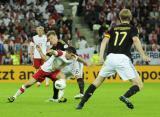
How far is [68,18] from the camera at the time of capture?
3362cm

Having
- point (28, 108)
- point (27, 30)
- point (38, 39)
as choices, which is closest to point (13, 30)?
point (27, 30)

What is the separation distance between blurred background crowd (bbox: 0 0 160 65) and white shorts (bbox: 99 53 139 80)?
616 inches

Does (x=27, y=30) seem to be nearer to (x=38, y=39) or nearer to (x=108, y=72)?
(x=38, y=39)

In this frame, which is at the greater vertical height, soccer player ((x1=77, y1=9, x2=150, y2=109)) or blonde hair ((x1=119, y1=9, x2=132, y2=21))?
blonde hair ((x1=119, y1=9, x2=132, y2=21))

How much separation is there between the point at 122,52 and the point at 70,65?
3.79 meters

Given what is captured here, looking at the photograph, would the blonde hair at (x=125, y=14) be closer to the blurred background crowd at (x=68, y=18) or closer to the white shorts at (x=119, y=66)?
the white shorts at (x=119, y=66)

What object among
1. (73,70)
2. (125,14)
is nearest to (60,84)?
(73,70)

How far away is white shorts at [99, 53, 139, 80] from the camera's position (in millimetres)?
14430

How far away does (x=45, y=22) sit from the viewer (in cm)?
3362

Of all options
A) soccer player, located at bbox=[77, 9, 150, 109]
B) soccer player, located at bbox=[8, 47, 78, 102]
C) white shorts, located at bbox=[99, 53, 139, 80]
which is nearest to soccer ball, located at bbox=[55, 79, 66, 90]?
soccer player, located at bbox=[8, 47, 78, 102]

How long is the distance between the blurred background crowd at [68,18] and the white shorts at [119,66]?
15.7m

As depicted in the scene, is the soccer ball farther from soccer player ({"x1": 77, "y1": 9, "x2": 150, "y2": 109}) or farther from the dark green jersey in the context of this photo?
the dark green jersey

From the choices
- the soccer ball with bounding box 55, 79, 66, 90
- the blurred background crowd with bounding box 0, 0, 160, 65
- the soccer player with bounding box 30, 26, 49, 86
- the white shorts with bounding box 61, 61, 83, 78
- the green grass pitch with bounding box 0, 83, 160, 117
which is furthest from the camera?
the blurred background crowd with bounding box 0, 0, 160, 65

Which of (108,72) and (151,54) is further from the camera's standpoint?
(151,54)
